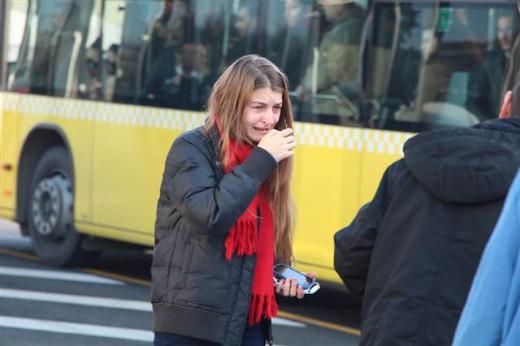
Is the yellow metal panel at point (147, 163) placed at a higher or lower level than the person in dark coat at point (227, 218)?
lower

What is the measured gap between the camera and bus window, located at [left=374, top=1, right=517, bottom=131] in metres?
8.94

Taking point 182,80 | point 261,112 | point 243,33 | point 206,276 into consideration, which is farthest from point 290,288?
point 182,80

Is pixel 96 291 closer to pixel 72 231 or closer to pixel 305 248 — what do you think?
pixel 72 231

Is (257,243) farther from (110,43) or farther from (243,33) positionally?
(110,43)

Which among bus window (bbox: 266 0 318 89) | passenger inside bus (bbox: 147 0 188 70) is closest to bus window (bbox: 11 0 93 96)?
passenger inside bus (bbox: 147 0 188 70)

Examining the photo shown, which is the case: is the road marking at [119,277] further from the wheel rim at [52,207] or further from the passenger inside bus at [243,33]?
the passenger inside bus at [243,33]

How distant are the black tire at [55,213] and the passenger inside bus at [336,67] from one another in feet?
10.3

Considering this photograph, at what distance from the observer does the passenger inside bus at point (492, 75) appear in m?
8.86

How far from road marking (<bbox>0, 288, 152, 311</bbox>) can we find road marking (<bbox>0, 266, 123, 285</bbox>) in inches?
33.3

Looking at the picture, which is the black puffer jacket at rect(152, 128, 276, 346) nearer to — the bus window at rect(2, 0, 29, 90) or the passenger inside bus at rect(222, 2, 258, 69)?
the passenger inside bus at rect(222, 2, 258, 69)

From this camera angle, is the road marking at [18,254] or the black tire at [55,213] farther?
the road marking at [18,254]

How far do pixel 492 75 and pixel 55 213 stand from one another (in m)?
4.94

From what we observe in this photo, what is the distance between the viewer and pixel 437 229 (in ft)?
11.6

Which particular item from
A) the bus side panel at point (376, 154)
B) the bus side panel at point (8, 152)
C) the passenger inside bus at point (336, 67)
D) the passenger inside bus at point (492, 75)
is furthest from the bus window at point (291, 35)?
the bus side panel at point (8, 152)
